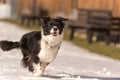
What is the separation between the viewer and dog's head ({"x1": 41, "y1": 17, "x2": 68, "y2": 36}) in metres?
9.03

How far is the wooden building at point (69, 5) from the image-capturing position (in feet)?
74.2

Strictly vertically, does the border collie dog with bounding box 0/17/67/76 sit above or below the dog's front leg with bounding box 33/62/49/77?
above

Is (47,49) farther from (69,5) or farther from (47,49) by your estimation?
(69,5)

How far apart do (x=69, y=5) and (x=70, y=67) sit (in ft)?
57.2

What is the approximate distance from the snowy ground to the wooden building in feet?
15.0

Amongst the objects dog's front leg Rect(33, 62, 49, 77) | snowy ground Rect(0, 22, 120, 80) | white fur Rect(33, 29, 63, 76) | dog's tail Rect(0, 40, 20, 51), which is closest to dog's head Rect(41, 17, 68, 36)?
white fur Rect(33, 29, 63, 76)

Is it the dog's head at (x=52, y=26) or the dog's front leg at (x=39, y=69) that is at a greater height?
the dog's head at (x=52, y=26)

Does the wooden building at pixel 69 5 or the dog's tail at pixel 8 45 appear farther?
the wooden building at pixel 69 5

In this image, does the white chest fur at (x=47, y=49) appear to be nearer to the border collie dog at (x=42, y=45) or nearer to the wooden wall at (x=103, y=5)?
the border collie dog at (x=42, y=45)

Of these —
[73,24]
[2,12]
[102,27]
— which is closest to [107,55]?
[102,27]

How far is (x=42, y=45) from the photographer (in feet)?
31.2

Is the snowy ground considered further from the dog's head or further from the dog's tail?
the dog's head

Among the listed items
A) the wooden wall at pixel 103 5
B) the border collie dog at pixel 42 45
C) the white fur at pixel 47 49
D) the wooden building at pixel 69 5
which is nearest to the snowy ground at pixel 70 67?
the border collie dog at pixel 42 45

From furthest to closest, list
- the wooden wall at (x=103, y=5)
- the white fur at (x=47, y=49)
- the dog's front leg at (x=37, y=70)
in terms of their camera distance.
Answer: the wooden wall at (x=103, y=5)
the dog's front leg at (x=37, y=70)
the white fur at (x=47, y=49)
